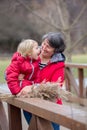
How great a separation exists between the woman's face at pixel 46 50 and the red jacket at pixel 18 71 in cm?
10

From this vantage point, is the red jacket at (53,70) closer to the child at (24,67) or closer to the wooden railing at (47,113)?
the child at (24,67)

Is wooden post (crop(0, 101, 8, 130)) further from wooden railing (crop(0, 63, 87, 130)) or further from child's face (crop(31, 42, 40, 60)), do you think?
child's face (crop(31, 42, 40, 60))

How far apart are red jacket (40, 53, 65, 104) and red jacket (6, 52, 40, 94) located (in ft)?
0.19

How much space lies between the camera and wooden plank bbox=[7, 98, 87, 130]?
1502 mm

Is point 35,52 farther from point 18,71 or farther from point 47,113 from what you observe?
point 47,113

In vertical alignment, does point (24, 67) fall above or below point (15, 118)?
above

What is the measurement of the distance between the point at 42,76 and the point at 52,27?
860 cm

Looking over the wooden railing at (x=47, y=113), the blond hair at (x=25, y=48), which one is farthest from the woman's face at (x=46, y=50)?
the wooden railing at (x=47, y=113)

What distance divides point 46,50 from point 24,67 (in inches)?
7.8

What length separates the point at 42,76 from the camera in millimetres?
2459

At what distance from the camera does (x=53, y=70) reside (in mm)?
2449

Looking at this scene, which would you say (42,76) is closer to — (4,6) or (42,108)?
(42,108)

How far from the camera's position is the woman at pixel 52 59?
244 centimetres

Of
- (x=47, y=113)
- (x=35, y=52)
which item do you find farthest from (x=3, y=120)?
(x=47, y=113)
